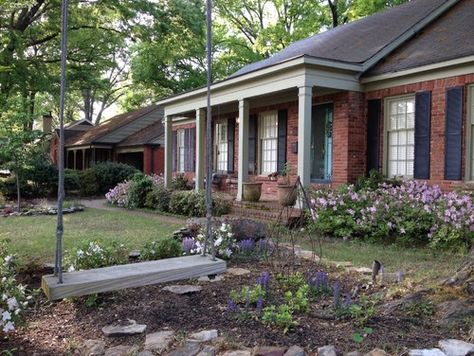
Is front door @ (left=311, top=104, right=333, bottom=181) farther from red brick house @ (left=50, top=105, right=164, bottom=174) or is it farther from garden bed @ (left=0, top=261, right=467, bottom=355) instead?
red brick house @ (left=50, top=105, right=164, bottom=174)

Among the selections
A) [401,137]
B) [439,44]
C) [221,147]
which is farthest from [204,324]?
[221,147]

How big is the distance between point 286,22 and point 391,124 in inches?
769

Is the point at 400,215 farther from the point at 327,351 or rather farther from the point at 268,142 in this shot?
the point at 268,142

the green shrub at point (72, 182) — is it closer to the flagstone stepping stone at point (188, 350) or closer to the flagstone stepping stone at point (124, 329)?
the flagstone stepping stone at point (124, 329)

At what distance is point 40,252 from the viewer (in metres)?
7.09

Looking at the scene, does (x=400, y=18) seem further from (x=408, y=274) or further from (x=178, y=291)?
(x=178, y=291)

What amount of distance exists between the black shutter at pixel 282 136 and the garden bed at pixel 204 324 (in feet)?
26.1

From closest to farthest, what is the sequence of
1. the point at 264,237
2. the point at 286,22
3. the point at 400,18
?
1. the point at 264,237
2. the point at 400,18
3. the point at 286,22

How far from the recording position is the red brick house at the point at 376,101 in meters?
8.84

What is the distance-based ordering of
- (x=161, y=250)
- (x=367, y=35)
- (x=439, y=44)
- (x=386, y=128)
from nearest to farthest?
(x=161, y=250)
(x=439, y=44)
(x=386, y=128)
(x=367, y=35)

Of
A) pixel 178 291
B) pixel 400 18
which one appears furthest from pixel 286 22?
pixel 178 291

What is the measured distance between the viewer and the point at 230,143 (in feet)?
48.6

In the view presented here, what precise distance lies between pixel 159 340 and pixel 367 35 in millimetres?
10958

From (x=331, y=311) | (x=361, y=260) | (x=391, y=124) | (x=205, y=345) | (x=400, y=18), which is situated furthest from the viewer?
(x=400, y=18)
